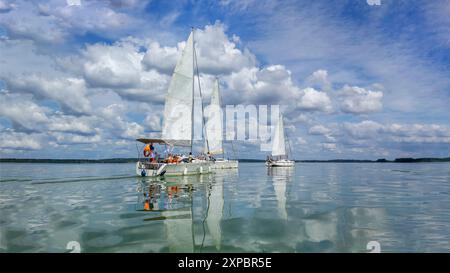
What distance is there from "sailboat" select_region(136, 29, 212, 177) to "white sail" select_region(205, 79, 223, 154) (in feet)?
73.7

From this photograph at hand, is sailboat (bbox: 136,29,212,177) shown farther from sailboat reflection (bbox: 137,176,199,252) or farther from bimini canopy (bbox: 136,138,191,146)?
sailboat reflection (bbox: 137,176,199,252)

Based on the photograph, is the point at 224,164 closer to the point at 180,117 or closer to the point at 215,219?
the point at 180,117

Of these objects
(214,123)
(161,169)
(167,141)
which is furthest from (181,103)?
(214,123)

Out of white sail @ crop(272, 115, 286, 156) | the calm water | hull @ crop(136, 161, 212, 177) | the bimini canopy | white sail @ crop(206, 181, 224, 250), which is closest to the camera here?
the calm water

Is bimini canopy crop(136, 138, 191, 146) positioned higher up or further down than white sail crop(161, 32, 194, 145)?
further down

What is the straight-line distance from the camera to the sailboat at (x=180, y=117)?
39000mm

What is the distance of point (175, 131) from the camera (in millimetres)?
41500

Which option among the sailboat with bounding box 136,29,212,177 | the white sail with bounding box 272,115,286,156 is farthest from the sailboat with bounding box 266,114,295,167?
the sailboat with bounding box 136,29,212,177

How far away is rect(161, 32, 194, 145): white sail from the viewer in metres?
40.6

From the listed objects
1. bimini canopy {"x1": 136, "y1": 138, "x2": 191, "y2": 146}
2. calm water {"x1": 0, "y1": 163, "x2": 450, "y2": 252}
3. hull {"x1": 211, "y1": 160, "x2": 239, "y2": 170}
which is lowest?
hull {"x1": 211, "y1": 160, "x2": 239, "y2": 170}

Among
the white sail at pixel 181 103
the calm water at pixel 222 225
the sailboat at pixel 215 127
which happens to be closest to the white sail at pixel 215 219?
the calm water at pixel 222 225

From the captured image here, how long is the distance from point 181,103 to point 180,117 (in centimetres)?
190
